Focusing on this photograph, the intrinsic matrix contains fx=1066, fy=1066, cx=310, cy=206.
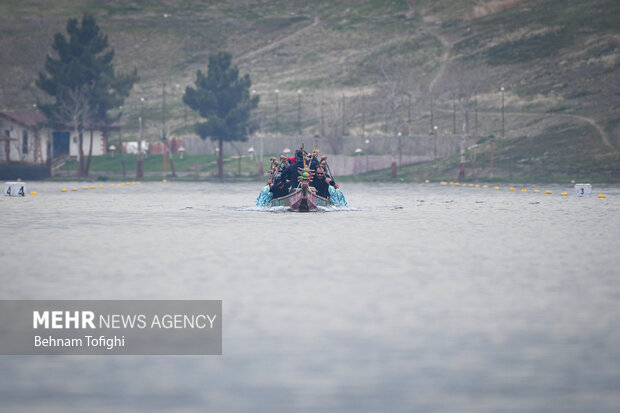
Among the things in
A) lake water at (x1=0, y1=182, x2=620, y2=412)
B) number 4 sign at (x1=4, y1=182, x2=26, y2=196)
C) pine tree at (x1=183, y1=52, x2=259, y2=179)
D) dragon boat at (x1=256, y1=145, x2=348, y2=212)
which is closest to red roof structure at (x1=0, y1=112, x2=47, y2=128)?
pine tree at (x1=183, y1=52, x2=259, y2=179)

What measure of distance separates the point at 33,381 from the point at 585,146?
120 m

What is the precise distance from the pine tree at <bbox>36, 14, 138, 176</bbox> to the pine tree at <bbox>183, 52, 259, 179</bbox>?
11.0m

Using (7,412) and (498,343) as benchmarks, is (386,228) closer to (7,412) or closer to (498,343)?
(498,343)

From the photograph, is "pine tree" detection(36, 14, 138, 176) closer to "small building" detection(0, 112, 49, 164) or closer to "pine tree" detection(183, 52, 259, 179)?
"small building" detection(0, 112, 49, 164)

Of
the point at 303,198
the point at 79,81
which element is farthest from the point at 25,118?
the point at 303,198

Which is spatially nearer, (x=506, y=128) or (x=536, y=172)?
(x=536, y=172)

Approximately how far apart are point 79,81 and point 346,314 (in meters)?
115

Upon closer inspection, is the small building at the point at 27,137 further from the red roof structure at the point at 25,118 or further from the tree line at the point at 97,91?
the tree line at the point at 97,91

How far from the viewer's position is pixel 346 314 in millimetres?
17297

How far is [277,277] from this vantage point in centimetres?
2300

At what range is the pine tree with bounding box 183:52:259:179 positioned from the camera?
12719cm

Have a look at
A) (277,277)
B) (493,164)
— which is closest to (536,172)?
(493,164)

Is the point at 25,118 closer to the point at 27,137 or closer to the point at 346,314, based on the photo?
the point at 27,137

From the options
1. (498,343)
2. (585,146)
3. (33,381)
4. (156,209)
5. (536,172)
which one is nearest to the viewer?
(33,381)
